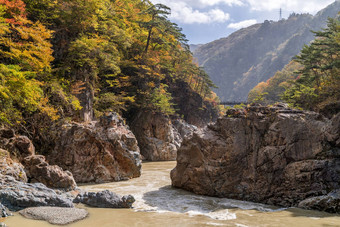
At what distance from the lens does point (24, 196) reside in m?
6.95

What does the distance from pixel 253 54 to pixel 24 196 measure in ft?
623

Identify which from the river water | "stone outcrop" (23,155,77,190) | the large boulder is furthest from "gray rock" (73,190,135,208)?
the large boulder

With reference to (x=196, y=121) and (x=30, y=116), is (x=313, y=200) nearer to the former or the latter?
(x=30, y=116)

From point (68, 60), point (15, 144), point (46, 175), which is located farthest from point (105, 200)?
point (68, 60)

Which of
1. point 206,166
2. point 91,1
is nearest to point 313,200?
point 206,166

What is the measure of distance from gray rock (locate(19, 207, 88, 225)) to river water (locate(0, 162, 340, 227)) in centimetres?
18

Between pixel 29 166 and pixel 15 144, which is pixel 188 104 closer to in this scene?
pixel 15 144

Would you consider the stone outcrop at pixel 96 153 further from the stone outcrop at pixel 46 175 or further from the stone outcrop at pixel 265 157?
the stone outcrop at pixel 265 157

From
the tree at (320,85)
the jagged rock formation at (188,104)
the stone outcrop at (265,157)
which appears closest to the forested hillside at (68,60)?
the stone outcrop at (265,157)

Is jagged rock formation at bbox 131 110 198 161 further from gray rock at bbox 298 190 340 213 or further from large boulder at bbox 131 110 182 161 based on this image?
gray rock at bbox 298 190 340 213

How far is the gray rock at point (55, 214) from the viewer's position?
20.0 feet

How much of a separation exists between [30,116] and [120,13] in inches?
677

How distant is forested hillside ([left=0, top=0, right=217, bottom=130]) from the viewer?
1055cm

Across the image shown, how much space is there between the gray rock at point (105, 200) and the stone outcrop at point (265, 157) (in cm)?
366
